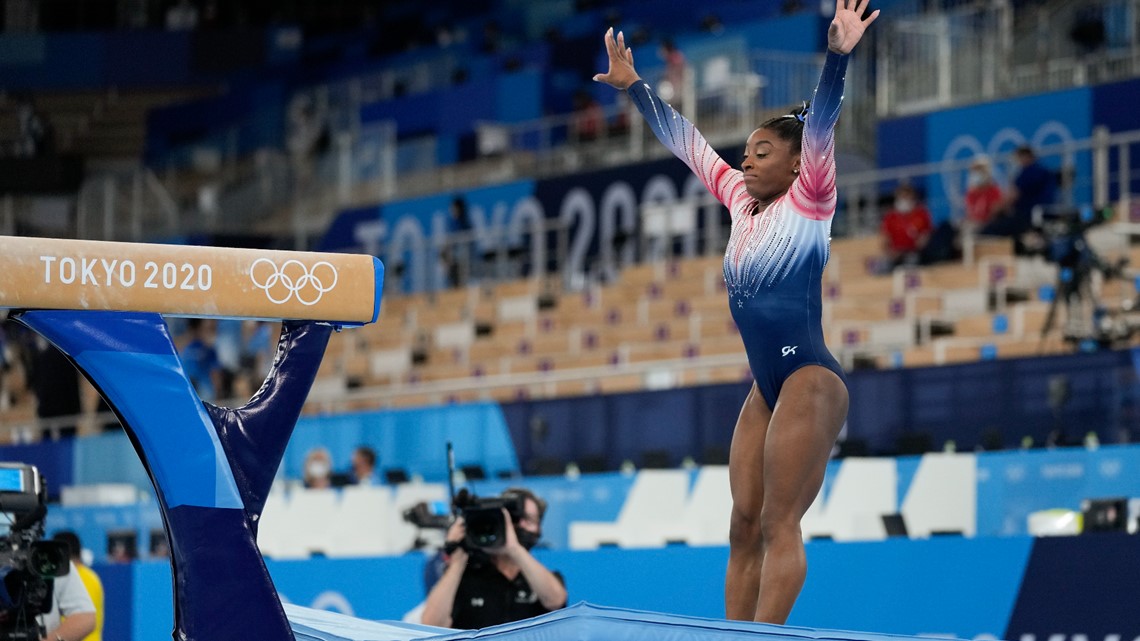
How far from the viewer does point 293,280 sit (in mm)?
3898

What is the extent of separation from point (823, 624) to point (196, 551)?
11.7ft

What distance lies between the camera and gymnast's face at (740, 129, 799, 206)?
4.33 meters

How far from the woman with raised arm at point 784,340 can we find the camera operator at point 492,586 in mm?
1545

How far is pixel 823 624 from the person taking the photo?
663 cm

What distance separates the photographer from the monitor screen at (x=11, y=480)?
5.00m

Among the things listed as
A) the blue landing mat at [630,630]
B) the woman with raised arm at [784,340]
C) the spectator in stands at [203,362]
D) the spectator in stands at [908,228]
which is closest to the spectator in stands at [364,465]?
the spectator in stands at [203,362]

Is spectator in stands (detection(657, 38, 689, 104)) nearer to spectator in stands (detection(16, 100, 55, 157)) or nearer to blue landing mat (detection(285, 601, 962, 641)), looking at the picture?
spectator in stands (detection(16, 100, 55, 157))

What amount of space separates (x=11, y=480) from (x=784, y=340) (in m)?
2.43

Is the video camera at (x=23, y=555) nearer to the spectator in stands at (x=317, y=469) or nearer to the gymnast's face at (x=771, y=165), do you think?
the gymnast's face at (x=771, y=165)

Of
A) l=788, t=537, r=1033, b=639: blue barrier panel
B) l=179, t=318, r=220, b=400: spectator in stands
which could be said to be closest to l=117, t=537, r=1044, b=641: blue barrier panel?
l=788, t=537, r=1033, b=639: blue barrier panel

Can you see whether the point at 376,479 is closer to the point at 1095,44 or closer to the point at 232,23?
the point at 1095,44

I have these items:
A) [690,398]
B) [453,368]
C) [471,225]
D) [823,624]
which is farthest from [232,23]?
[823,624]

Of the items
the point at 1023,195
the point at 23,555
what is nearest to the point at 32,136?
the point at 1023,195

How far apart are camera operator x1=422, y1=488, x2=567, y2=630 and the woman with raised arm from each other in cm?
155
